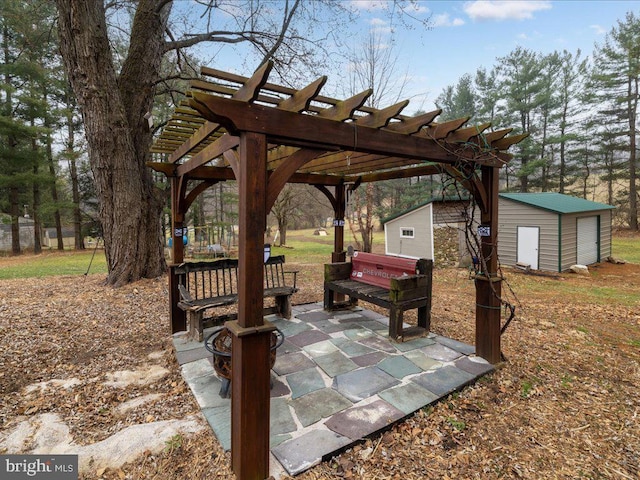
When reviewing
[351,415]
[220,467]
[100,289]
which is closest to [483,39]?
[351,415]

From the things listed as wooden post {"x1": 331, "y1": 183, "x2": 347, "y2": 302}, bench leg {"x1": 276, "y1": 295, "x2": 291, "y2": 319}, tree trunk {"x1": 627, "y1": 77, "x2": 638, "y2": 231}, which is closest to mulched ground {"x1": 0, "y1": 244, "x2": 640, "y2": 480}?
bench leg {"x1": 276, "y1": 295, "x2": 291, "y2": 319}

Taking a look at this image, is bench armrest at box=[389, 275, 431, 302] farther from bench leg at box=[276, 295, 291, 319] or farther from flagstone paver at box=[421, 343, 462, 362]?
bench leg at box=[276, 295, 291, 319]

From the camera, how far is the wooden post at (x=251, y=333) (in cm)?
185

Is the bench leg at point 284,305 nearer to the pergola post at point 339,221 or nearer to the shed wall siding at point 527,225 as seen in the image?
the pergola post at point 339,221

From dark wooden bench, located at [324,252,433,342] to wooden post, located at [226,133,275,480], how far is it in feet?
7.57

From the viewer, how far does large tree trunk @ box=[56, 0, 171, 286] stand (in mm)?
5711

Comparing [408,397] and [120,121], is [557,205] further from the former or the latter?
[120,121]

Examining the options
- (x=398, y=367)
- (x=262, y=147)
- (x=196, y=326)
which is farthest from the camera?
(x=196, y=326)

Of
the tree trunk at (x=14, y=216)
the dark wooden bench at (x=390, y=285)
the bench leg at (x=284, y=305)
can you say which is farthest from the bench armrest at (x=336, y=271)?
the tree trunk at (x=14, y=216)

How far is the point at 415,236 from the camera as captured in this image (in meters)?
12.1

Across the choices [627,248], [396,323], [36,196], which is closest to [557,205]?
[627,248]

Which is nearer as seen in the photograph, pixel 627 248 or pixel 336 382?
pixel 336 382

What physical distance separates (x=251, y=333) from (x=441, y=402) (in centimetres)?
188

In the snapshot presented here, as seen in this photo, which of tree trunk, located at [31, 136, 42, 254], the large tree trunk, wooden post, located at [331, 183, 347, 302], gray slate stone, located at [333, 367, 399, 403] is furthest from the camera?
tree trunk, located at [31, 136, 42, 254]
